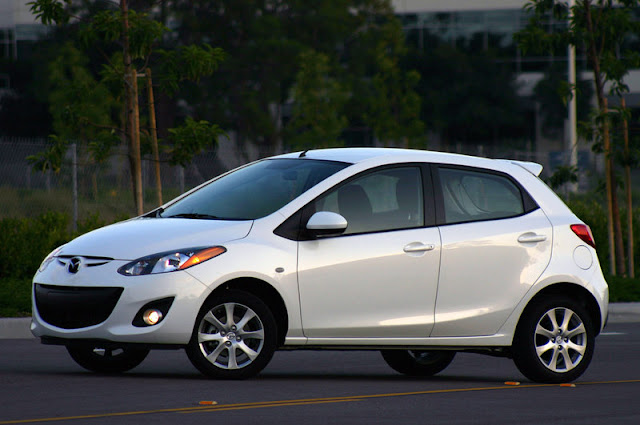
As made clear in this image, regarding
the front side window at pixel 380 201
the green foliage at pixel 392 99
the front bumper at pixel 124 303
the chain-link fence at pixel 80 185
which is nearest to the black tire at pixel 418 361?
the front side window at pixel 380 201

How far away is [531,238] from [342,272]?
5.15 ft

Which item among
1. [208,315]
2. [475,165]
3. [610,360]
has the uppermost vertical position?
[475,165]

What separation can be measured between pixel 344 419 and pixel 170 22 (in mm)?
53347

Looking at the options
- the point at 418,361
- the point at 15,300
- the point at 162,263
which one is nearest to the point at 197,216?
the point at 162,263

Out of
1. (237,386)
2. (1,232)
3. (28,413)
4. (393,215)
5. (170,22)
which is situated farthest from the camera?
(170,22)

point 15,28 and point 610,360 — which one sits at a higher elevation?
point 15,28

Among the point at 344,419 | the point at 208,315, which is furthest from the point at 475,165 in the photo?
the point at 344,419

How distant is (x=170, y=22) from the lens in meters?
59.7

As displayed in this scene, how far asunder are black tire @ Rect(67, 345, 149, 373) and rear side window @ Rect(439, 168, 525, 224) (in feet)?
8.05

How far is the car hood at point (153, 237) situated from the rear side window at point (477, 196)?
5.19ft

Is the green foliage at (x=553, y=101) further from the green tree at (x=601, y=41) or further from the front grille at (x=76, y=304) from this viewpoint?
the front grille at (x=76, y=304)

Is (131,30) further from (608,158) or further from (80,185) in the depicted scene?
(608,158)

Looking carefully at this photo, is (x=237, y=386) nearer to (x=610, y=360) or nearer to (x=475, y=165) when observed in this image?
(x=475, y=165)

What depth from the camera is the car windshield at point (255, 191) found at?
9.50 m
